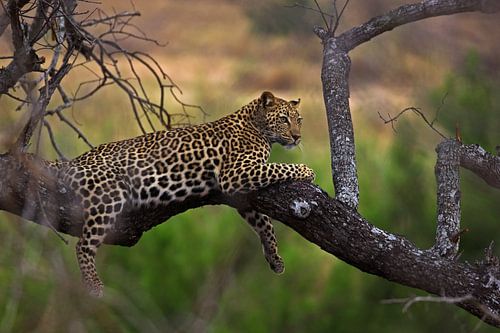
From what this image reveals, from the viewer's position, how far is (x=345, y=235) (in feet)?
19.7

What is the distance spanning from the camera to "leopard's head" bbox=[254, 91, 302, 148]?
294 inches

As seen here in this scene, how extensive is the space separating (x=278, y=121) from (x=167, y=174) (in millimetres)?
1283

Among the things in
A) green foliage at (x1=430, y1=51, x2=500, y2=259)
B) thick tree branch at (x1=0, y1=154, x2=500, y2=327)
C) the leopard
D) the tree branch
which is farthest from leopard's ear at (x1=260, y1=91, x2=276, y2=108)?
green foliage at (x1=430, y1=51, x2=500, y2=259)

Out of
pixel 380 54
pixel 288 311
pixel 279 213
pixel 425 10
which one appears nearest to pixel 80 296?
pixel 279 213

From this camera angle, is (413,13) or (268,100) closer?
(413,13)

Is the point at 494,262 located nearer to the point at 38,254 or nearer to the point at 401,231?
the point at 38,254

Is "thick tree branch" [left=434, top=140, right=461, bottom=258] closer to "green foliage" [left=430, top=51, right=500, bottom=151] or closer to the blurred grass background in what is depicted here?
the blurred grass background

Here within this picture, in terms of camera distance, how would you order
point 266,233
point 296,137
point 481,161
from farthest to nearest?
point 296,137 → point 266,233 → point 481,161

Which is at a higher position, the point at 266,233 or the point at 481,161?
the point at 481,161

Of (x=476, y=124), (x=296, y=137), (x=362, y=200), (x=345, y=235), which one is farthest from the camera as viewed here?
(x=362, y=200)

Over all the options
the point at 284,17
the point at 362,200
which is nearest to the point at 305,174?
the point at 284,17

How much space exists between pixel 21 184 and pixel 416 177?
8660mm

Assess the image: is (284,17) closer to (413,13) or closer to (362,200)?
(362,200)

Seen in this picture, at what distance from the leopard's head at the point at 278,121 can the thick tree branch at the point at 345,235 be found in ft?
4.21
